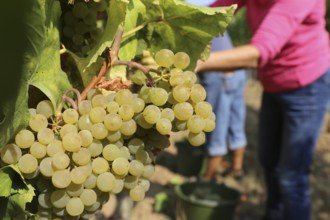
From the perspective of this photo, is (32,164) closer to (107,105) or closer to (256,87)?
(107,105)

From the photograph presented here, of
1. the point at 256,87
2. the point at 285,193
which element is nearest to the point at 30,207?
the point at 285,193

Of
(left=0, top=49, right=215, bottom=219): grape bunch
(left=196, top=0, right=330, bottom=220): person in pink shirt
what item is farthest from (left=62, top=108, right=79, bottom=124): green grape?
(left=196, top=0, right=330, bottom=220): person in pink shirt

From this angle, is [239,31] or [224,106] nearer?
[224,106]

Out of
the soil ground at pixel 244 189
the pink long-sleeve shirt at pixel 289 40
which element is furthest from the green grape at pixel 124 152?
the soil ground at pixel 244 189

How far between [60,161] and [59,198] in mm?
63

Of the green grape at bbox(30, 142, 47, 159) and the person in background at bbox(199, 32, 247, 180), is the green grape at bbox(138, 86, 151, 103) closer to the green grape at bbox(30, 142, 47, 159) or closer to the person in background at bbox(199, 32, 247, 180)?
the green grape at bbox(30, 142, 47, 159)

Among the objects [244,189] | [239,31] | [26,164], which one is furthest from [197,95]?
[239,31]

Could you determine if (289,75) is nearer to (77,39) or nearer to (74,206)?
(77,39)

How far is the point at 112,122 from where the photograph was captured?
564 mm

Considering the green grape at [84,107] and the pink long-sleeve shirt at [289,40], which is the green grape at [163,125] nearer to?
the green grape at [84,107]

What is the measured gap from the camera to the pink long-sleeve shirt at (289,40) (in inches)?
65.7

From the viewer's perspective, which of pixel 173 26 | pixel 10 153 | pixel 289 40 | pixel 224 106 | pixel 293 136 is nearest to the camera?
pixel 10 153

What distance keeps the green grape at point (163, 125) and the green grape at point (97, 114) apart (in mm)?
69

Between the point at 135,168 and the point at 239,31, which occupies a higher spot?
the point at 135,168
